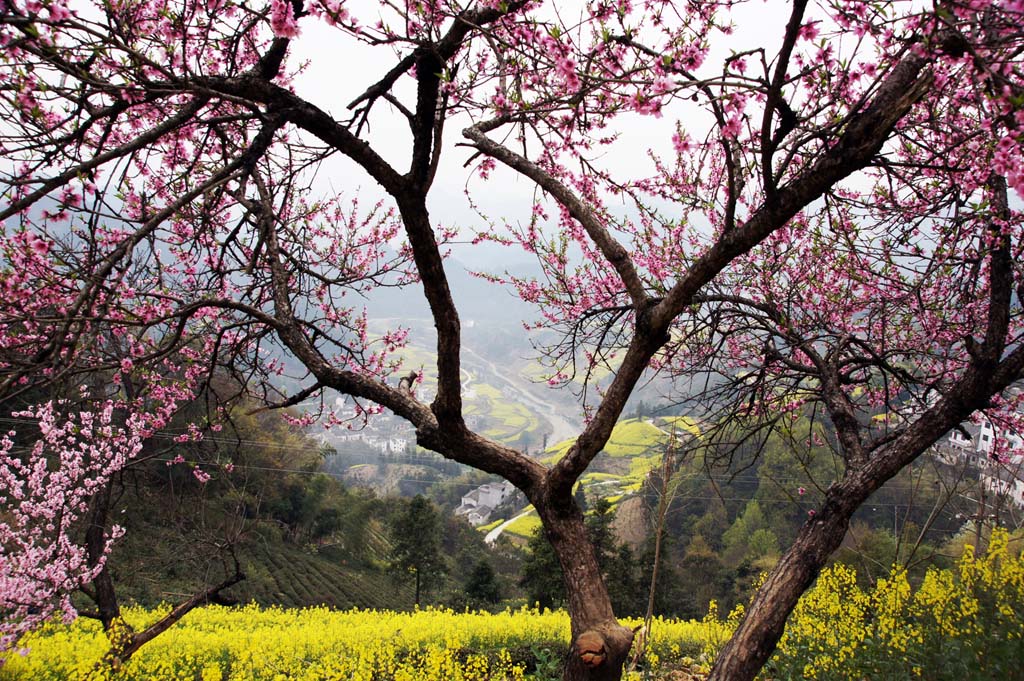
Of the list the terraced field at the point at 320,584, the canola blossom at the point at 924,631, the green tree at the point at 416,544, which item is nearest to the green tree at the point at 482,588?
the green tree at the point at 416,544

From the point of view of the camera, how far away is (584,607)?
108 inches

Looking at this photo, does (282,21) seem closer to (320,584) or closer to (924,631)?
(924,631)

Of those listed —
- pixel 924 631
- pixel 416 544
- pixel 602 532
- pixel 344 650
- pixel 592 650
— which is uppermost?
pixel 592 650

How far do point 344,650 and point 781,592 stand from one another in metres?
6.08

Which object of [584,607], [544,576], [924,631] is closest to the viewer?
[584,607]

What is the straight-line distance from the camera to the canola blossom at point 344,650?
20.2 feet

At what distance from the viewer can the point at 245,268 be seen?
3.55 metres

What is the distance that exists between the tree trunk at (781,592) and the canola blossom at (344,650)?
3.02 metres

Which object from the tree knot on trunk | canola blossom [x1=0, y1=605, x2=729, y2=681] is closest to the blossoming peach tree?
the tree knot on trunk

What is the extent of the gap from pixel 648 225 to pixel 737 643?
3833 mm

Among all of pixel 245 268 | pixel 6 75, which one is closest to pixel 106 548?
pixel 245 268

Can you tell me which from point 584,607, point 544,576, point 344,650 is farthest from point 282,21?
point 544,576

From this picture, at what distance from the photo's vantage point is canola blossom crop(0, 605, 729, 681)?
6.17m

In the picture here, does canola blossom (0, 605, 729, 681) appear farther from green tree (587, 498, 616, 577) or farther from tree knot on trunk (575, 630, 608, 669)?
green tree (587, 498, 616, 577)
